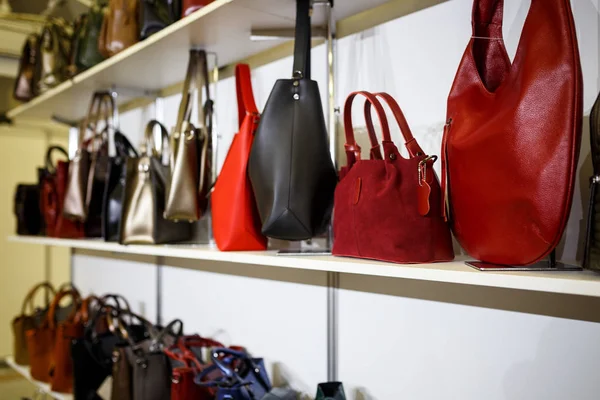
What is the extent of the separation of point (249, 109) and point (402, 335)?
68cm

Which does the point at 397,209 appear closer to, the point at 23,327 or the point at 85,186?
the point at 85,186

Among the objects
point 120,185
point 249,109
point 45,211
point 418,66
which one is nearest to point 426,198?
point 418,66

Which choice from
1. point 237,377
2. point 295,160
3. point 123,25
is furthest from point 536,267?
point 123,25

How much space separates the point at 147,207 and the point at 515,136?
116 centimetres

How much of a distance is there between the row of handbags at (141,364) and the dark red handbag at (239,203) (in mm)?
358

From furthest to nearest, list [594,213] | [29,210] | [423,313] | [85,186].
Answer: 1. [29,210]
2. [85,186]
3. [423,313]
4. [594,213]

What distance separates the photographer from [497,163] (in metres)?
0.85

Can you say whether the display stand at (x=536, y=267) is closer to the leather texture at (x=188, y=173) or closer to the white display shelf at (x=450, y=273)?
the white display shelf at (x=450, y=273)

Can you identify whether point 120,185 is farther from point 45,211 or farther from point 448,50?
point 448,50

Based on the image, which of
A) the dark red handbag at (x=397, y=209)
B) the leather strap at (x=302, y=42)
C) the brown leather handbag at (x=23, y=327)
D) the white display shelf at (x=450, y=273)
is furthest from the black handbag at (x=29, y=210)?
the dark red handbag at (x=397, y=209)

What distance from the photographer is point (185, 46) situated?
5.38 ft

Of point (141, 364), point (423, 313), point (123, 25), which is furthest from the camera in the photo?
point (123, 25)

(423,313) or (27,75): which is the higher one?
(27,75)

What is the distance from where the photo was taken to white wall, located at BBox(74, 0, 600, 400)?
1.01 m
